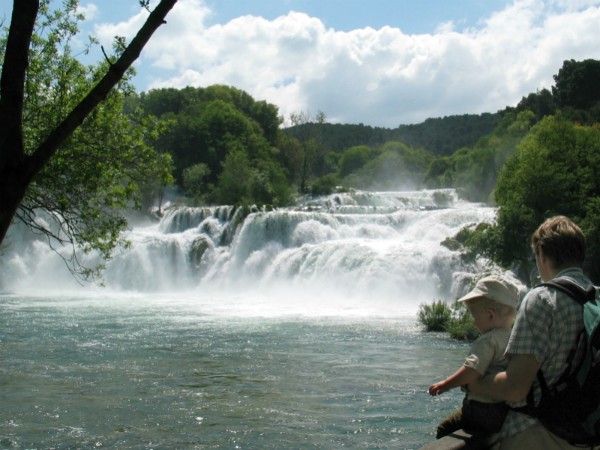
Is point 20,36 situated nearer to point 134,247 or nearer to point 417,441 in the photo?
point 417,441

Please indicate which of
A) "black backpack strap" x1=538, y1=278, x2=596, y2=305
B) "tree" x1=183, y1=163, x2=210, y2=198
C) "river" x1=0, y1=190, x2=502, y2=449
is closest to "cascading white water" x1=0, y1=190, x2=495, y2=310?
"river" x1=0, y1=190, x2=502, y2=449

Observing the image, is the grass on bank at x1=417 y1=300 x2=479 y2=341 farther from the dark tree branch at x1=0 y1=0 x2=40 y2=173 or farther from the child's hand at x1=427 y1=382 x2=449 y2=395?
the dark tree branch at x1=0 y1=0 x2=40 y2=173

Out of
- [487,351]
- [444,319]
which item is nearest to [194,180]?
[444,319]

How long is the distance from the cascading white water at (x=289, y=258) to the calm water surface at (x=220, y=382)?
4.99 meters

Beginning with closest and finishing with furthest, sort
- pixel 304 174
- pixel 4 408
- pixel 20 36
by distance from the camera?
pixel 20 36, pixel 4 408, pixel 304 174

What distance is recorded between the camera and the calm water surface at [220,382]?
862 cm

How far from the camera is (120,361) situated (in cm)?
1339

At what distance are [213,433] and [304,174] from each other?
51253mm

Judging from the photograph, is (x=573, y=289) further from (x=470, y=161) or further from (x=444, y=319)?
(x=470, y=161)

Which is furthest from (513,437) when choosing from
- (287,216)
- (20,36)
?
(287,216)

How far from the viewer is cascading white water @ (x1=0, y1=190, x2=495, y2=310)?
81.3ft

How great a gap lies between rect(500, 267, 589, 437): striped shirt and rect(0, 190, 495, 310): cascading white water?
20.7 metres

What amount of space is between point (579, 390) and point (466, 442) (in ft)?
2.01

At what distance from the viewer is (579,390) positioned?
107 inches
